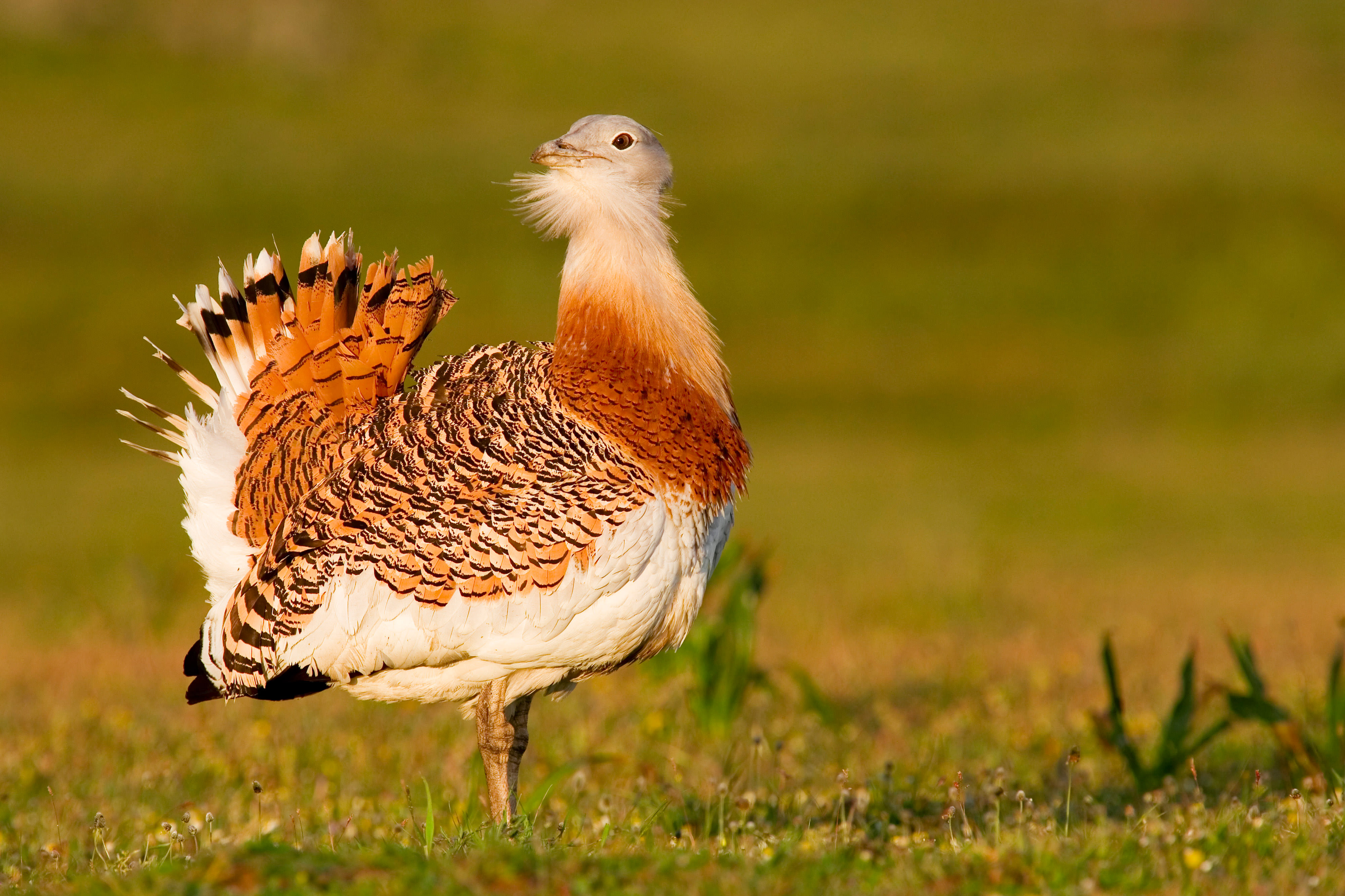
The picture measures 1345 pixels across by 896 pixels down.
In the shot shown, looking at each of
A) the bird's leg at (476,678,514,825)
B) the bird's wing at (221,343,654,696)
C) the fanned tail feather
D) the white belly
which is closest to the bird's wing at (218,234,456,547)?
the fanned tail feather

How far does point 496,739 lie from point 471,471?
0.84 meters

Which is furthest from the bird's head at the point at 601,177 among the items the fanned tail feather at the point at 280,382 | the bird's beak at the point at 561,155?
the fanned tail feather at the point at 280,382

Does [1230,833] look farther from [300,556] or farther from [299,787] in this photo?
[299,787]

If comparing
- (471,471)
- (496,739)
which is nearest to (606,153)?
(471,471)

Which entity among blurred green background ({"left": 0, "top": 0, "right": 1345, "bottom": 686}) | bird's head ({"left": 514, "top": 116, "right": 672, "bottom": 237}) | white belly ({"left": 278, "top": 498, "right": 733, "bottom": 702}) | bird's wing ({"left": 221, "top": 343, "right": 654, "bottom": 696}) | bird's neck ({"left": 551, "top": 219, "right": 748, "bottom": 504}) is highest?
blurred green background ({"left": 0, "top": 0, "right": 1345, "bottom": 686})

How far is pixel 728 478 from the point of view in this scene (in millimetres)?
4340

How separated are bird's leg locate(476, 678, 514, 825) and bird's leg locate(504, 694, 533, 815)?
0.09 ft

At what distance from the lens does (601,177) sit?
14.7 ft

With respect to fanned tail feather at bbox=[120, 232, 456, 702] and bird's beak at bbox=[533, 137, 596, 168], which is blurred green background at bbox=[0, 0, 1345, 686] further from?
bird's beak at bbox=[533, 137, 596, 168]

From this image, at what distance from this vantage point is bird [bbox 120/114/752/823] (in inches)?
160

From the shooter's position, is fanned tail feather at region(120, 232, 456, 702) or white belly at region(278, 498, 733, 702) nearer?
white belly at region(278, 498, 733, 702)

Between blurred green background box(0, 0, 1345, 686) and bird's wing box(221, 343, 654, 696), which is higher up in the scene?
blurred green background box(0, 0, 1345, 686)

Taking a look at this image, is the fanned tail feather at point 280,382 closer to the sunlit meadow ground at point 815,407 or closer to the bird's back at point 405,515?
the bird's back at point 405,515

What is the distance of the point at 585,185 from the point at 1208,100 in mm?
22258
